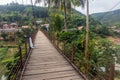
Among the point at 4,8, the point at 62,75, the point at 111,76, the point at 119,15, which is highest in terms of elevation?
the point at 4,8

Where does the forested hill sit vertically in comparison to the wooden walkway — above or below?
above

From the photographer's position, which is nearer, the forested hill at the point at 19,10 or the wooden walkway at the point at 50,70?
the wooden walkway at the point at 50,70

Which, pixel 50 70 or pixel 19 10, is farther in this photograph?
pixel 19 10

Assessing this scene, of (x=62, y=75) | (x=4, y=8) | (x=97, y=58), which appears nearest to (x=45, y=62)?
(x=62, y=75)

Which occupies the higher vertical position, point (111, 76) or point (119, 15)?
point (119, 15)

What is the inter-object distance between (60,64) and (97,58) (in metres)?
2.02

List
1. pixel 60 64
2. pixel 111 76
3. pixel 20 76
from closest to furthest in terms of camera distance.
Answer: pixel 111 76 < pixel 20 76 < pixel 60 64

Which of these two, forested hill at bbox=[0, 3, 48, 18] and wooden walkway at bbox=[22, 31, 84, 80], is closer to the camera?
wooden walkway at bbox=[22, 31, 84, 80]

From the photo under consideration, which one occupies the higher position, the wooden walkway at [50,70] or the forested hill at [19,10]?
the forested hill at [19,10]

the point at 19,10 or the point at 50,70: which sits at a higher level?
the point at 19,10

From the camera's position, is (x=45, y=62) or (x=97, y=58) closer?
(x=45, y=62)

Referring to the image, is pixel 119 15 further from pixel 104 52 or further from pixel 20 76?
pixel 20 76

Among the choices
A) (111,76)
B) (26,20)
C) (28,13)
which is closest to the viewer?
(111,76)

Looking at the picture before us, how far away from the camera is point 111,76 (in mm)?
3881
